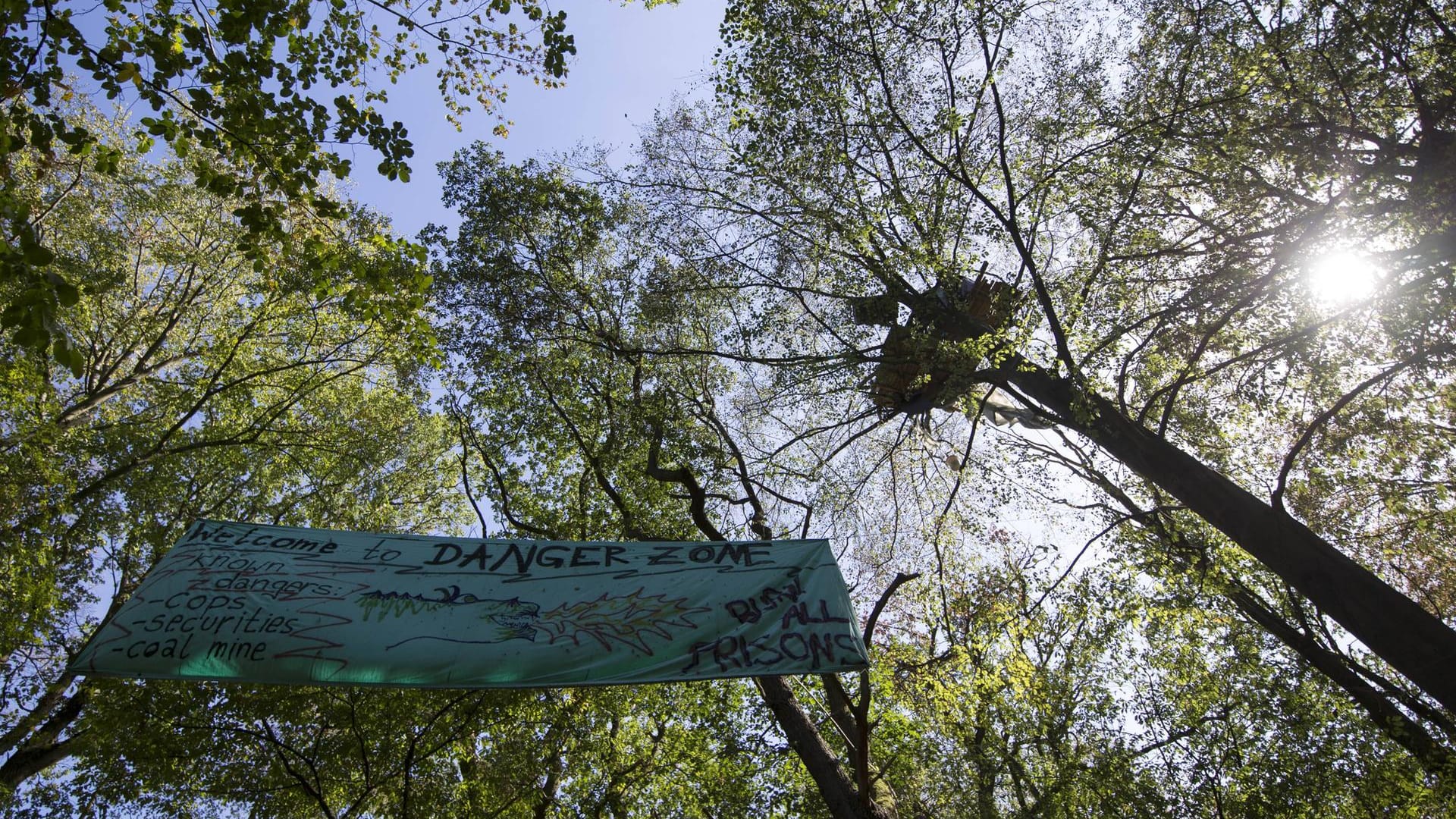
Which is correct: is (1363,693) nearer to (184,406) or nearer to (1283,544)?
(1283,544)

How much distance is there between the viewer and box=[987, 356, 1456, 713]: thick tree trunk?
16.6ft

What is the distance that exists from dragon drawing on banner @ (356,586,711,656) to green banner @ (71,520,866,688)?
0.03 feet

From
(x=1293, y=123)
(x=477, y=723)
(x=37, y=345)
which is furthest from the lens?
(x=477, y=723)

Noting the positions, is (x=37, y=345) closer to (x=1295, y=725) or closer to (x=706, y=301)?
(x=706, y=301)

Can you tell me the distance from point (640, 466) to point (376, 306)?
515cm

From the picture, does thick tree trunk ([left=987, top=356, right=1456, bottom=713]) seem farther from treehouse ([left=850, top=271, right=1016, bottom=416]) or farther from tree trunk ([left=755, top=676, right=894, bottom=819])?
tree trunk ([left=755, top=676, right=894, bottom=819])

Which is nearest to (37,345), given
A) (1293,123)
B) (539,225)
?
(539,225)

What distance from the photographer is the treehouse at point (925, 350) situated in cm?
788

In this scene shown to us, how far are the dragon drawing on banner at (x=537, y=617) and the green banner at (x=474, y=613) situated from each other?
0.01 metres

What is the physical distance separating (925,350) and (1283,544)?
357 cm

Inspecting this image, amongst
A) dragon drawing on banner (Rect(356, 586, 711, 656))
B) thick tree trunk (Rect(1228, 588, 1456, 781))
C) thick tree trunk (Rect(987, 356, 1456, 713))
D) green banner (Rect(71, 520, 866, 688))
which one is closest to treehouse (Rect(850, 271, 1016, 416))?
thick tree trunk (Rect(987, 356, 1456, 713))

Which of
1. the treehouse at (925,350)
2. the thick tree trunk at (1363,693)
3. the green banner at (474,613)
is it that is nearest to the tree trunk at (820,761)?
the green banner at (474,613)

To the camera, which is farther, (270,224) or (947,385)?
(947,385)

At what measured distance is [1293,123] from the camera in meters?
7.16
